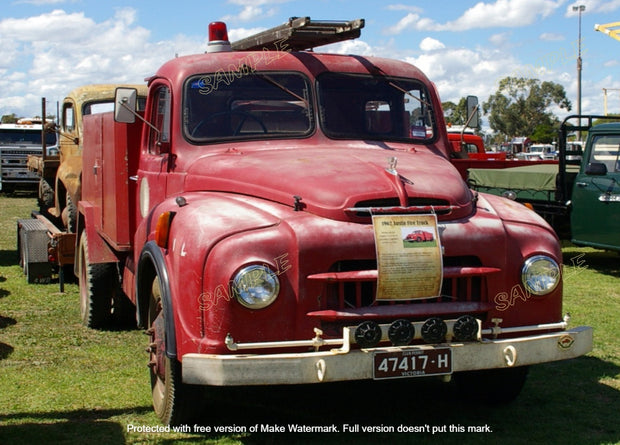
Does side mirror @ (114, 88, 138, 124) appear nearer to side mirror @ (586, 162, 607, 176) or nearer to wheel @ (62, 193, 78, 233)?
wheel @ (62, 193, 78, 233)

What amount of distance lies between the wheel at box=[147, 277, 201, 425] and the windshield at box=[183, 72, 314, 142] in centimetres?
117

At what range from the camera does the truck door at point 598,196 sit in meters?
11.0

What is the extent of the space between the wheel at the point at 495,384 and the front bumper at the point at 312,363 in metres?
0.83

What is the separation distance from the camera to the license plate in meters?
4.19

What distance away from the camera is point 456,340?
4.39m

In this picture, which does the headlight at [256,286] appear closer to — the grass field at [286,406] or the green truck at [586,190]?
the grass field at [286,406]

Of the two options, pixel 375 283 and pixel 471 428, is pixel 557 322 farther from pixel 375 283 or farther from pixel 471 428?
pixel 375 283

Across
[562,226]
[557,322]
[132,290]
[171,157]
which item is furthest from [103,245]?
[562,226]

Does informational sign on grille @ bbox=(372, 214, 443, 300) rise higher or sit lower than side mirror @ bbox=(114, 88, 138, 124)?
lower

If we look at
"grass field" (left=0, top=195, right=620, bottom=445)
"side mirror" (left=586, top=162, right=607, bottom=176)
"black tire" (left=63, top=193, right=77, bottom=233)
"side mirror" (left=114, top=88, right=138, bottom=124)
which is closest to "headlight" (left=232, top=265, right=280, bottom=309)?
"grass field" (left=0, top=195, right=620, bottom=445)

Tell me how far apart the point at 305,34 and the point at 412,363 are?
268cm

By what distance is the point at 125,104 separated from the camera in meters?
5.82

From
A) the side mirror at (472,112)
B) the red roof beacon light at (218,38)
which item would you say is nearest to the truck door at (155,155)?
the red roof beacon light at (218,38)

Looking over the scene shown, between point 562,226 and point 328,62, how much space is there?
7.40 m
